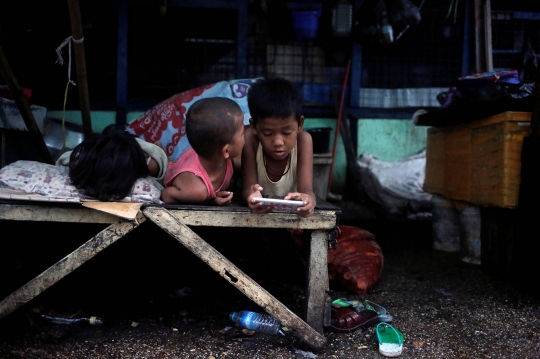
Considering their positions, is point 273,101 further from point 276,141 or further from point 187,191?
point 187,191

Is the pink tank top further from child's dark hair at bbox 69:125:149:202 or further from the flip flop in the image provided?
the flip flop

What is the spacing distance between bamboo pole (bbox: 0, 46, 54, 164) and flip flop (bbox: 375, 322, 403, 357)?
2.52 metres

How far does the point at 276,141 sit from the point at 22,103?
1819mm

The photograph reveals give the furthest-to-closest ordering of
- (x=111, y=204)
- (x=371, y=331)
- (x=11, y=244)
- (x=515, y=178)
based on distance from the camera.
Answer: (x=515, y=178), (x=11, y=244), (x=371, y=331), (x=111, y=204)

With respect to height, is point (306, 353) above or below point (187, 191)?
below

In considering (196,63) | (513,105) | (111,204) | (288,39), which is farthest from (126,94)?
(513,105)

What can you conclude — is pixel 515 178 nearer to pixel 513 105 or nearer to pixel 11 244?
pixel 513 105

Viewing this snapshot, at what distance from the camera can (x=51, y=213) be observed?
93.8 inches

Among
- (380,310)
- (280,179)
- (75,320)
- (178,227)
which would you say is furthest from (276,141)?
(75,320)

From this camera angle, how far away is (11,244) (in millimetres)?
3041

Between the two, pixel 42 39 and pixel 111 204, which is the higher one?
pixel 42 39

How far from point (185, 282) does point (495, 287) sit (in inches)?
79.4

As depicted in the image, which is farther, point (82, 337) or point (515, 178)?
point (515, 178)

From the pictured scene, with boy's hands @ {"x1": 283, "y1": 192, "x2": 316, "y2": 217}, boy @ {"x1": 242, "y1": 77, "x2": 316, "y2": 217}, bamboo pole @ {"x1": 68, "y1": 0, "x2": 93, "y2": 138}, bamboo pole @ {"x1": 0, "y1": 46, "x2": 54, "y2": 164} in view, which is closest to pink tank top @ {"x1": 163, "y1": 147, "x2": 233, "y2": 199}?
boy @ {"x1": 242, "y1": 77, "x2": 316, "y2": 217}
